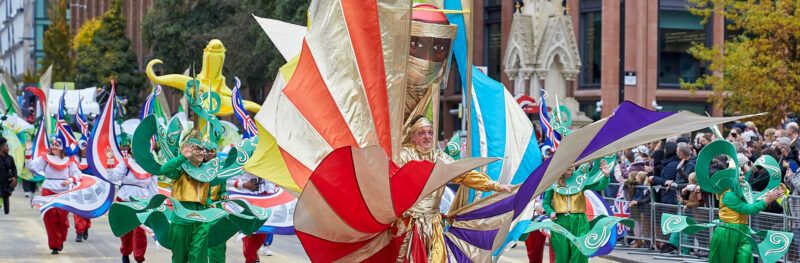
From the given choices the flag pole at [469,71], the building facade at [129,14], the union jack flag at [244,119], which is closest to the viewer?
the flag pole at [469,71]

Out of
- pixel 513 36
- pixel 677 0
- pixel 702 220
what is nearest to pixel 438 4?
pixel 702 220

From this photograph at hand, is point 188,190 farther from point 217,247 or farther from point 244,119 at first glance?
point 244,119

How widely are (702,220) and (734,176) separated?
5.02 meters

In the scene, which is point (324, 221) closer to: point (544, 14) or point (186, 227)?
point (186, 227)

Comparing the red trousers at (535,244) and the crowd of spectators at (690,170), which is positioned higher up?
the crowd of spectators at (690,170)

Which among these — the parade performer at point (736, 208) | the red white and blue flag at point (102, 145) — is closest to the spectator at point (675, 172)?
the parade performer at point (736, 208)

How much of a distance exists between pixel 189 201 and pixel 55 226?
19.3 ft

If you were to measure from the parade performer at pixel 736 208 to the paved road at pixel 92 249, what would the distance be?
5.26m

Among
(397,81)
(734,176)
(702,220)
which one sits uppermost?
(397,81)

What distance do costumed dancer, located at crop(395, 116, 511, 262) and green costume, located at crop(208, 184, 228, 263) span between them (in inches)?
182

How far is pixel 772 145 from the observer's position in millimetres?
15062

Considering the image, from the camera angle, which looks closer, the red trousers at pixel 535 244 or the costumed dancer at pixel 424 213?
the costumed dancer at pixel 424 213

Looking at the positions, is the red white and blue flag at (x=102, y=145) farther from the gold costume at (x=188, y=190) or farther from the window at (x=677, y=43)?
the window at (x=677, y=43)

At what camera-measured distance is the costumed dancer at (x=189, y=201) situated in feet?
40.5
